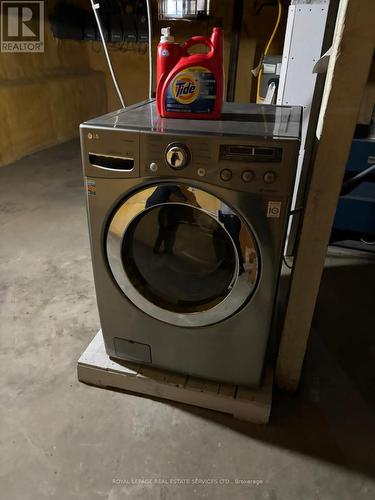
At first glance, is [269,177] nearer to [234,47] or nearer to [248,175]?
[248,175]

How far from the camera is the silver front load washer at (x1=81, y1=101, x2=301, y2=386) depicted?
0.91 meters

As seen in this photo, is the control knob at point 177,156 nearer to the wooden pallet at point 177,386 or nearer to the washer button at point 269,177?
the washer button at point 269,177

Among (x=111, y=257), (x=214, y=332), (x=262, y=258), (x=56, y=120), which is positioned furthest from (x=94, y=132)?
(x=56, y=120)

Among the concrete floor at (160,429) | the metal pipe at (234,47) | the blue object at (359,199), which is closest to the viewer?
the concrete floor at (160,429)

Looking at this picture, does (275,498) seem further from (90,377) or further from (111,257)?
(111,257)

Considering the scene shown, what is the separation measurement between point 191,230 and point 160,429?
0.66 metres

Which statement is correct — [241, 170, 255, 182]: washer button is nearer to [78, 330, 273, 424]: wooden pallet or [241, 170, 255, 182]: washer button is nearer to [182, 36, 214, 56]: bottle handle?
[182, 36, 214, 56]: bottle handle

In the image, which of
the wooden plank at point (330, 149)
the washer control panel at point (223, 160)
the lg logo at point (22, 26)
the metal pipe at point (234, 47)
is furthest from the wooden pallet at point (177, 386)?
the metal pipe at point (234, 47)

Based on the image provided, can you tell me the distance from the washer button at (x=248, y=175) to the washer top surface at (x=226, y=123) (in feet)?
0.30

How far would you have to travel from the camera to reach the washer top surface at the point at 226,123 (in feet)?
3.04

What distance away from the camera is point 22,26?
3.79 metres

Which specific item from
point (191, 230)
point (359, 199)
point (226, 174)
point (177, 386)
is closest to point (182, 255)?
point (191, 230)

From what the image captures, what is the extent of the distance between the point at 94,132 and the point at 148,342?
70cm

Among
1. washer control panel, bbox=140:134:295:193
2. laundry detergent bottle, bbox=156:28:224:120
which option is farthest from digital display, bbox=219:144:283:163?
laundry detergent bottle, bbox=156:28:224:120
